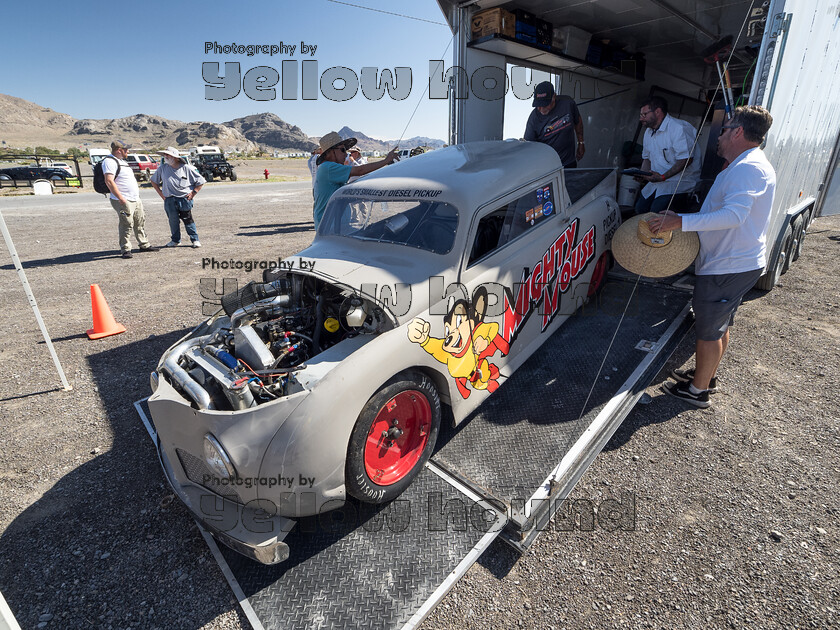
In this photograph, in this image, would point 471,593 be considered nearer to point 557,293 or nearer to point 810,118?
point 557,293

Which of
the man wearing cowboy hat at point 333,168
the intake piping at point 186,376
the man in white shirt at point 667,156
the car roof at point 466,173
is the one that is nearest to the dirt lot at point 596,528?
the intake piping at point 186,376

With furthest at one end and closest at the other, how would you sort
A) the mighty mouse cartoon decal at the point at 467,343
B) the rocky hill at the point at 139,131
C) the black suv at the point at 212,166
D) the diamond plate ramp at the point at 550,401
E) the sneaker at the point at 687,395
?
the rocky hill at the point at 139,131 → the black suv at the point at 212,166 → the sneaker at the point at 687,395 → the diamond plate ramp at the point at 550,401 → the mighty mouse cartoon decal at the point at 467,343

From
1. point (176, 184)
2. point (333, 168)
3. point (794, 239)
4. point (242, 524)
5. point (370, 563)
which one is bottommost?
point (370, 563)

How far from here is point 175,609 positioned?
225 centimetres

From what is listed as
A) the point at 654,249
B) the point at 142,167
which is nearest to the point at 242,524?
the point at 654,249

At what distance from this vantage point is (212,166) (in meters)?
28.9

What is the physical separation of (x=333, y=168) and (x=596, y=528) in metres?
4.55

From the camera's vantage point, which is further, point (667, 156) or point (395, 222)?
point (667, 156)

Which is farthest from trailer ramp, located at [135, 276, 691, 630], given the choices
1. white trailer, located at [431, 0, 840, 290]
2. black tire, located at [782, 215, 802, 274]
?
black tire, located at [782, 215, 802, 274]

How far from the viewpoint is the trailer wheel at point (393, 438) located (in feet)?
7.97

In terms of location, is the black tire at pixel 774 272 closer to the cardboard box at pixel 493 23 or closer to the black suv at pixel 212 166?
the cardboard box at pixel 493 23

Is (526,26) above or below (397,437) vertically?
above

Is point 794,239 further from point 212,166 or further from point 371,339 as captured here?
point 212,166

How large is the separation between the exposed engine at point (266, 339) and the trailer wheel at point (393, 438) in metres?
0.42
